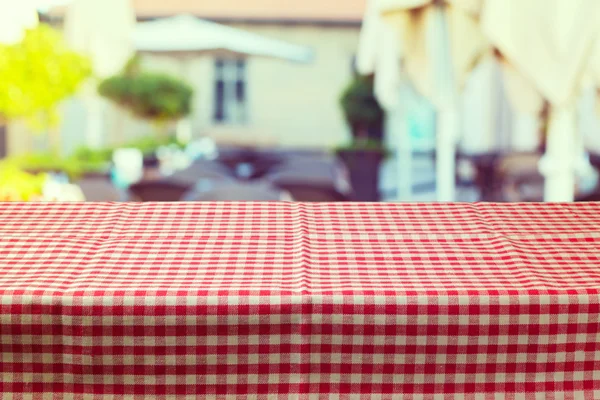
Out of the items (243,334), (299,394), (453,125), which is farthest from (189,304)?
(453,125)

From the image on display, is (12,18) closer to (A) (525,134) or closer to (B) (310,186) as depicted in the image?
(B) (310,186)

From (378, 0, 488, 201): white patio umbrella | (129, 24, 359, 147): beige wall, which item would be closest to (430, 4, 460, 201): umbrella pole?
(378, 0, 488, 201): white patio umbrella

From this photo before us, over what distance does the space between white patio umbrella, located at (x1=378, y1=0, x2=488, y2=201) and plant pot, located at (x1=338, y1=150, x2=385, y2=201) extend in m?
5.40

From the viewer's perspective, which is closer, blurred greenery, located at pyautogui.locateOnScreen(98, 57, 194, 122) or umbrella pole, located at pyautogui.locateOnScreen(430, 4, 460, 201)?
umbrella pole, located at pyautogui.locateOnScreen(430, 4, 460, 201)

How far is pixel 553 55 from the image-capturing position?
285 centimetres

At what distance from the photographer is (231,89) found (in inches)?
760

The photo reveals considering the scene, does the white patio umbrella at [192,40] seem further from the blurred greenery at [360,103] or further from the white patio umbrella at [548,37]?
the white patio umbrella at [548,37]

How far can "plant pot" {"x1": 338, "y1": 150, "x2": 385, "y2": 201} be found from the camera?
35.9 ft

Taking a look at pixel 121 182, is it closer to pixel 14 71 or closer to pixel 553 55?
pixel 14 71

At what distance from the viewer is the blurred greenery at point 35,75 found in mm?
6578

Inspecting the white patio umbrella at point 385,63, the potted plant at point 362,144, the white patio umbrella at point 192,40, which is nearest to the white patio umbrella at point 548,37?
the white patio umbrella at point 385,63

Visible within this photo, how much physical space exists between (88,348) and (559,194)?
279 centimetres

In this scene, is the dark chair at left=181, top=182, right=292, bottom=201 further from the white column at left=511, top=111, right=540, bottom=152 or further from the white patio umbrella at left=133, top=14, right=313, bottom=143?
the white column at left=511, top=111, right=540, bottom=152

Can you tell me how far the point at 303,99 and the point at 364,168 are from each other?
818cm
